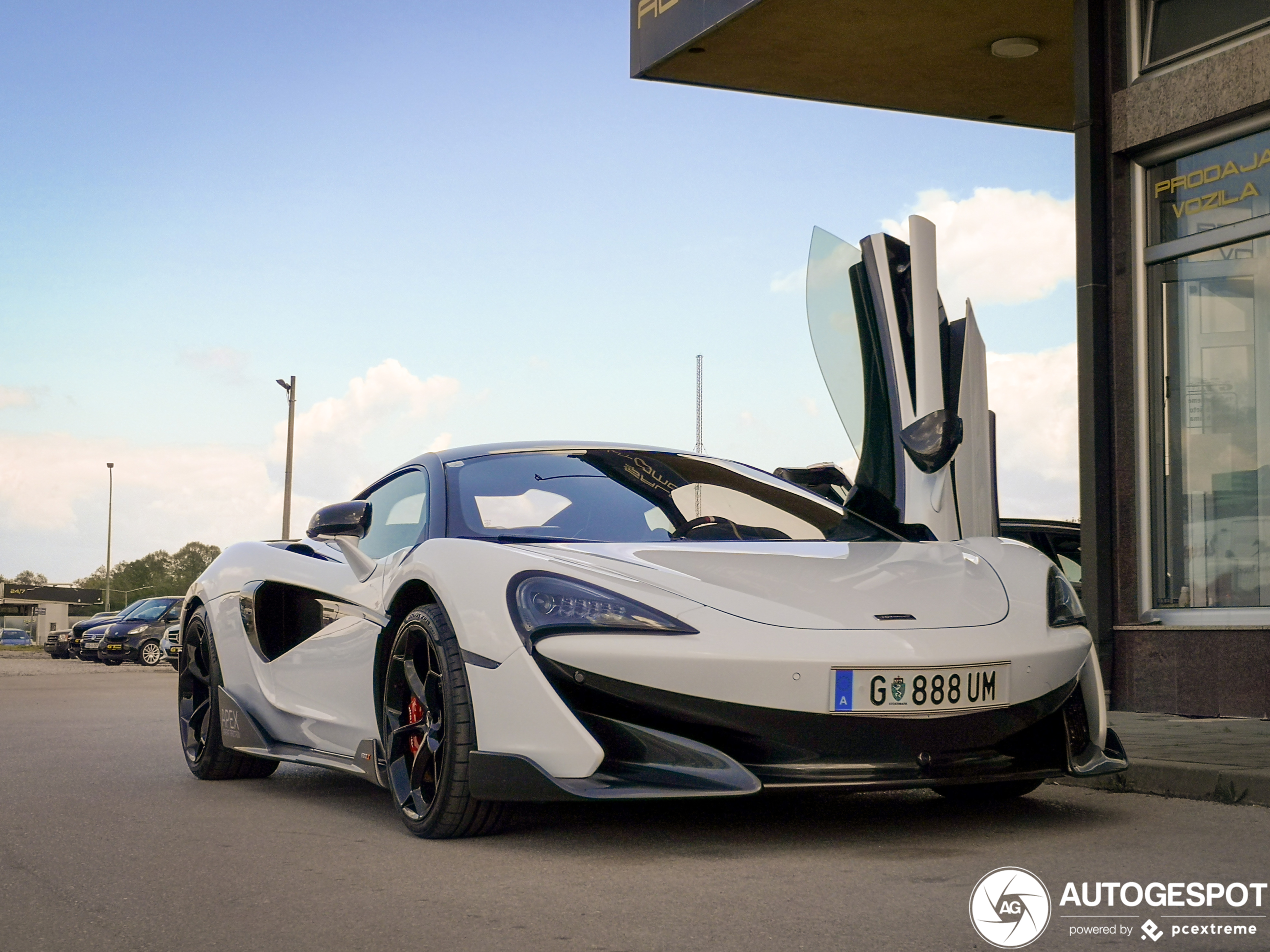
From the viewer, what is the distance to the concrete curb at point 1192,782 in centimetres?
448

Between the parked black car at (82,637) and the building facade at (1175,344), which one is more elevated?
the building facade at (1175,344)

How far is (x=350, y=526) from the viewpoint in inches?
187

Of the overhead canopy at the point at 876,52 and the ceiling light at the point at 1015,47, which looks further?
the ceiling light at the point at 1015,47

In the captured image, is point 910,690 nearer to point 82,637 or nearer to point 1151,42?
point 1151,42

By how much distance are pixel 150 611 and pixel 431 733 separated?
95.5 feet

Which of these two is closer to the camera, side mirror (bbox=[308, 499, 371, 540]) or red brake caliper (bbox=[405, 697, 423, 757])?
red brake caliper (bbox=[405, 697, 423, 757])

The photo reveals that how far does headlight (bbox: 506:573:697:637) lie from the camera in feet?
12.2

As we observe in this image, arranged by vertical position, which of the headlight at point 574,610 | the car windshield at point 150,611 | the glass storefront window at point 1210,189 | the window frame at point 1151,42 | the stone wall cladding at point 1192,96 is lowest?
the car windshield at point 150,611

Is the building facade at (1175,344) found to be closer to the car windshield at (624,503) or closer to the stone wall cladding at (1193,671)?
the stone wall cladding at (1193,671)

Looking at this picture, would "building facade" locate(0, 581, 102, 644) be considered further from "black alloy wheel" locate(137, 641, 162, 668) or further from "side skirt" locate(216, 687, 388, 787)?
"side skirt" locate(216, 687, 388, 787)

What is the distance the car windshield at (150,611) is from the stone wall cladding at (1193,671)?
26.1m

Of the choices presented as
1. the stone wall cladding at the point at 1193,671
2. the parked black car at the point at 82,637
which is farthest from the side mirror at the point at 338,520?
the parked black car at the point at 82,637

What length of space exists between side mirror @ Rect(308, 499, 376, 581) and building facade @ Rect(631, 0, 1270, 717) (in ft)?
15.9

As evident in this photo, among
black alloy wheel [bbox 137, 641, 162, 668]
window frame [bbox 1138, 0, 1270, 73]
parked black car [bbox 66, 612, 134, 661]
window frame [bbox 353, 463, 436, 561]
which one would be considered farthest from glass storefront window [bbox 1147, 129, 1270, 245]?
parked black car [bbox 66, 612, 134, 661]
